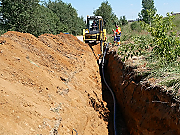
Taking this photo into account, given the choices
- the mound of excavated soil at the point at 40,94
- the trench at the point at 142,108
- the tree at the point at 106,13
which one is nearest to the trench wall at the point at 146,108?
the trench at the point at 142,108

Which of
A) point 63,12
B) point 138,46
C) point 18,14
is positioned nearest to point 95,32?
point 18,14

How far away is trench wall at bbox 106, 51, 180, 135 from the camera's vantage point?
14.1 feet

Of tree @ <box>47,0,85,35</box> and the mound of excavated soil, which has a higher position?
tree @ <box>47,0,85,35</box>

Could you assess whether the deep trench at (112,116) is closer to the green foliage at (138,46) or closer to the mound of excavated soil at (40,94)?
the mound of excavated soil at (40,94)

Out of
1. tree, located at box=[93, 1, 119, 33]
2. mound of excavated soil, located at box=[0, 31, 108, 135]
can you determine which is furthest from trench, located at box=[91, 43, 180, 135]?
tree, located at box=[93, 1, 119, 33]

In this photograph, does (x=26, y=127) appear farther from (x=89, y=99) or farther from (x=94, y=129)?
(x=89, y=99)

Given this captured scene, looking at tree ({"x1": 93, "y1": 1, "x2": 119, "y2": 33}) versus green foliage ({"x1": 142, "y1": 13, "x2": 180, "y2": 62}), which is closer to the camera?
green foliage ({"x1": 142, "y1": 13, "x2": 180, "y2": 62})

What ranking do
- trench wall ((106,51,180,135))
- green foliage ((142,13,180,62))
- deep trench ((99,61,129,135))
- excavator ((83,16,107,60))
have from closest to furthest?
trench wall ((106,51,180,135))
green foliage ((142,13,180,62))
deep trench ((99,61,129,135))
excavator ((83,16,107,60))

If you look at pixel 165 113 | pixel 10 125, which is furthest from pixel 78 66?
pixel 10 125

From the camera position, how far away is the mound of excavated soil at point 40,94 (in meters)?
3.83

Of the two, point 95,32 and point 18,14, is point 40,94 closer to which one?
point 95,32

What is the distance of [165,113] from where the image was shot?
453 centimetres

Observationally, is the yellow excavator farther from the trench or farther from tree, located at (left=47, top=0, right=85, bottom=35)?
tree, located at (left=47, top=0, right=85, bottom=35)

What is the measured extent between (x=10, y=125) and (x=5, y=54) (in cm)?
314
